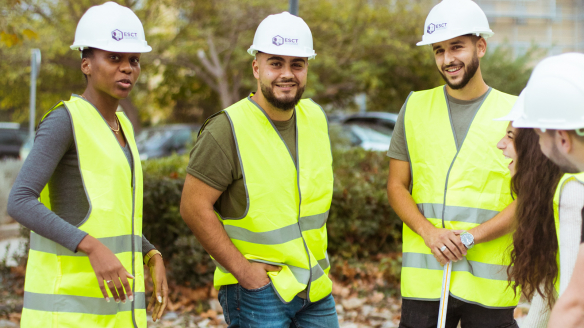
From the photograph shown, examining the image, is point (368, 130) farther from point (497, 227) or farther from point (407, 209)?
point (497, 227)

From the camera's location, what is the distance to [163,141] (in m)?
13.2

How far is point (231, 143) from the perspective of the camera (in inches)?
103

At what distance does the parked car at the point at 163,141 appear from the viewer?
41.5 ft

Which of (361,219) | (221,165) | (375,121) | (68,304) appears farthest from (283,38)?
(375,121)

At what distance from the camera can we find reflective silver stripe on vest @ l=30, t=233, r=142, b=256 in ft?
7.04

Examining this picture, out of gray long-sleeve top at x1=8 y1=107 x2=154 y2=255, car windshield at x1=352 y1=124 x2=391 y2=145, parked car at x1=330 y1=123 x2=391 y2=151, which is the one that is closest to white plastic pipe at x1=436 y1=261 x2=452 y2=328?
gray long-sleeve top at x1=8 y1=107 x2=154 y2=255

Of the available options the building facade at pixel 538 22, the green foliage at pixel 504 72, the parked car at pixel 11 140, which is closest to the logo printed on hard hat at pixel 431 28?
the parked car at pixel 11 140

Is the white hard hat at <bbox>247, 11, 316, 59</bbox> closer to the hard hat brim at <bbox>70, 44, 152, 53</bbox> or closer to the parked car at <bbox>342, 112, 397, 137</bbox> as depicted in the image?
the hard hat brim at <bbox>70, 44, 152, 53</bbox>

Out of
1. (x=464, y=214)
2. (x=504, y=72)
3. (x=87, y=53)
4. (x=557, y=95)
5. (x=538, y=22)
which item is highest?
(x=538, y=22)

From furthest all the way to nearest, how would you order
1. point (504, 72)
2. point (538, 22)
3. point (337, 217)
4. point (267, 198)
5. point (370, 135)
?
1. point (538, 22)
2. point (504, 72)
3. point (370, 135)
4. point (337, 217)
5. point (267, 198)

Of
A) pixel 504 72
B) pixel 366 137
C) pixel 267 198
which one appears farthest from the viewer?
pixel 504 72

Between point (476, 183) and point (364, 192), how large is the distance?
2996 mm

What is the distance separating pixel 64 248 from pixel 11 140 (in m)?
20.2

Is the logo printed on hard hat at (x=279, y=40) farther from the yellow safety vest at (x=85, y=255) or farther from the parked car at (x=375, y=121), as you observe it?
the parked car at (x=375, y=121)
